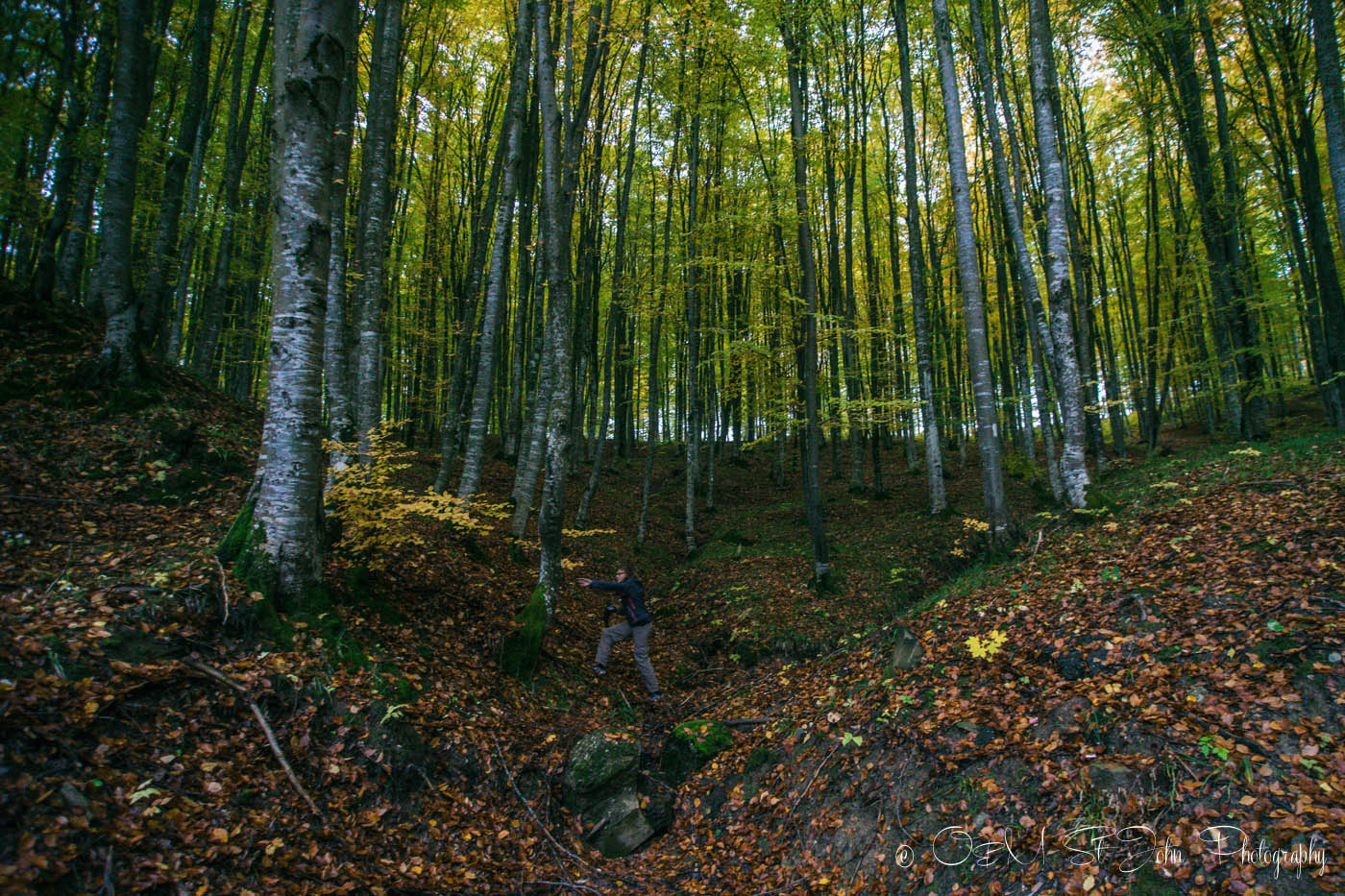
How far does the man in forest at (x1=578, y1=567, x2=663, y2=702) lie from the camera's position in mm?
8031

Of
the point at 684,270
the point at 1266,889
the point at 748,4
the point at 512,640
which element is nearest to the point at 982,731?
the point at 1266,889

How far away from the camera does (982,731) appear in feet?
15.5

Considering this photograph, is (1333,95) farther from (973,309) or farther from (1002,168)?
(973,309)

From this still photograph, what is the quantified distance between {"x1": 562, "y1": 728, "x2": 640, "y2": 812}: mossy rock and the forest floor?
224 millimetres

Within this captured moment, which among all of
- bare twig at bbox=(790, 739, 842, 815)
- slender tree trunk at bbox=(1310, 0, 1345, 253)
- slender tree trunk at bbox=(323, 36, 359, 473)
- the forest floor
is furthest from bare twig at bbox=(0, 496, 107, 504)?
slender tree trunk at bbox=(1310, 0, 1345, 253)

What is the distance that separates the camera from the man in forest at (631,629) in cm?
803

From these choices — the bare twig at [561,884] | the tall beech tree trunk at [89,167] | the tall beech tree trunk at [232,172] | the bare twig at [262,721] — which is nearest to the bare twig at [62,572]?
the bare twig at [262,721]

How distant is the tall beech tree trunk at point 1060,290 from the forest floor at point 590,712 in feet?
1.80

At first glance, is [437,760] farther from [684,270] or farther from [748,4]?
[748,4]

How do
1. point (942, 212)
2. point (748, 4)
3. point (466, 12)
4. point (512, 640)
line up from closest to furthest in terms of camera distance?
point (512, 640) < point (748, 4) < point (466, 12) < point (942, 212)

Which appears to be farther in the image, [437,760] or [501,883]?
[437,760]

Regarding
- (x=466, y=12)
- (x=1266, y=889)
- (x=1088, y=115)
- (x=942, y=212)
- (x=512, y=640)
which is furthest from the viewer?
(x=942, y=212)

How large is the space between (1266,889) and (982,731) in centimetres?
191

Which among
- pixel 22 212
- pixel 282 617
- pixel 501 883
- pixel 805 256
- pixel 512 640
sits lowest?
pixel 501 883
